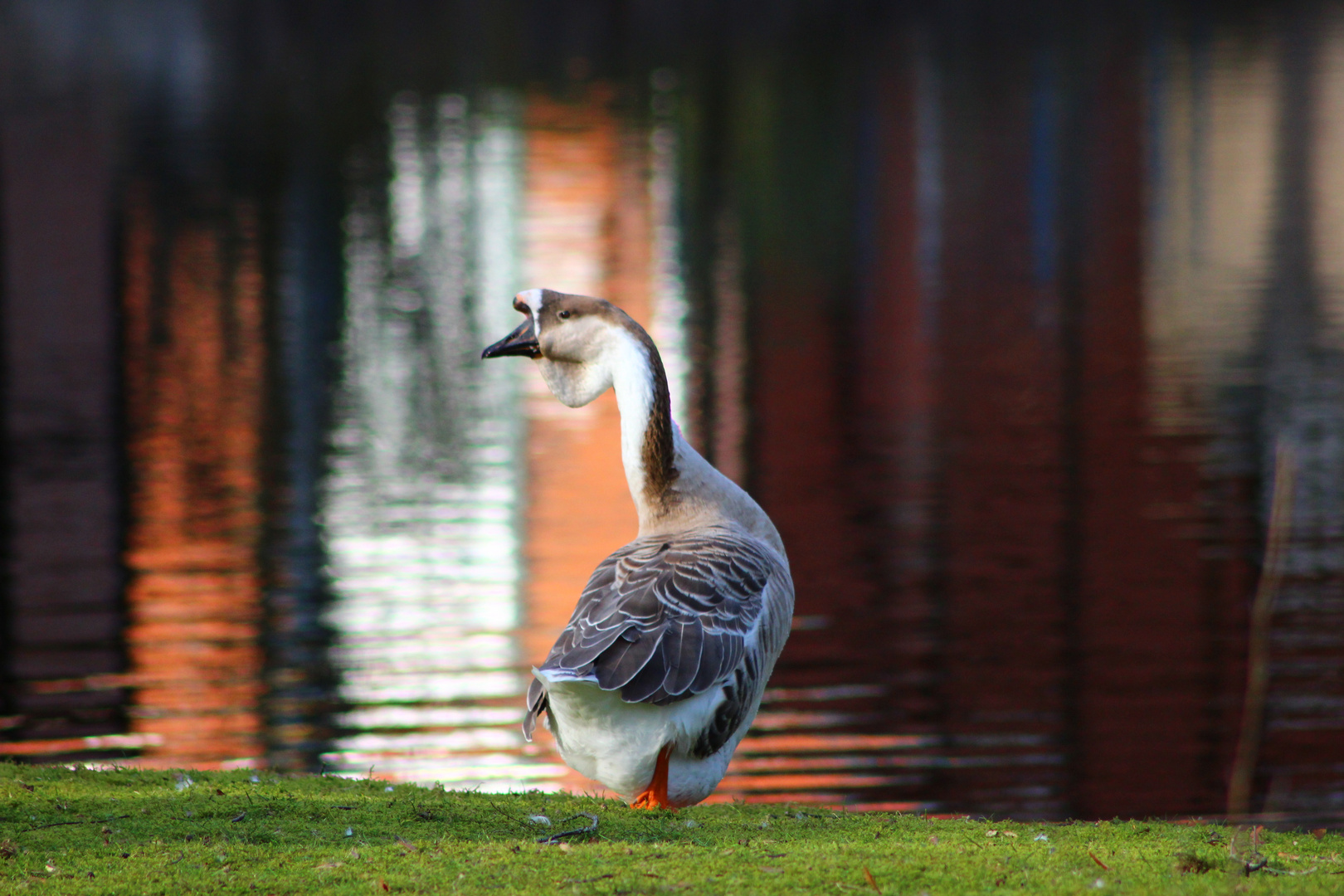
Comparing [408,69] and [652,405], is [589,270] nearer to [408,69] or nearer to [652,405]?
[652,405]

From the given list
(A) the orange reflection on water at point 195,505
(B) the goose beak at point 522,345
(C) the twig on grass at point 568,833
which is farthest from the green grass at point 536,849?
(A) the orange reflection on water at point 195,505

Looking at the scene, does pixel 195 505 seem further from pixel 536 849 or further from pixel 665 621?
pixel 536 849

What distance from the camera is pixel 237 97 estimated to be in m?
82.8

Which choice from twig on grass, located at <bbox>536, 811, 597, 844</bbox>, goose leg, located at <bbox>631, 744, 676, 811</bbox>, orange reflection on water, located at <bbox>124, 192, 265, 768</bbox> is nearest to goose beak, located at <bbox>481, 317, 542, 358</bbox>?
goose leg, located at <bbox>631, 744, 676, 811</bbox>

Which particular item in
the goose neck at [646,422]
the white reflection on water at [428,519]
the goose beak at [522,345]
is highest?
the goose beak at [522,345]

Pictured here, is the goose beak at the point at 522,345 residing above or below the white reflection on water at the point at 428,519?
above

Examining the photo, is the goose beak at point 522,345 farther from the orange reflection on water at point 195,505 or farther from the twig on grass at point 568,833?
the orange reflection on water at point 195,505

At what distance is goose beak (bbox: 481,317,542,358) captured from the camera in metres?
8.31

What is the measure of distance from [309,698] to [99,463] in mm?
10567

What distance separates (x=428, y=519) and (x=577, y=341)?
11.9 meters

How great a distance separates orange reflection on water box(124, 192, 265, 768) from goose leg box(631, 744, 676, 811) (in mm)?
5861

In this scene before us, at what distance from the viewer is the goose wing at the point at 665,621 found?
22.8 feet

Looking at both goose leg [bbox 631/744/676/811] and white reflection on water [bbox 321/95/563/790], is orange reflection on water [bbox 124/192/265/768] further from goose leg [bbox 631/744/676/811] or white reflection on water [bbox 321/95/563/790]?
goose leg [bbox 631/744/676/811]

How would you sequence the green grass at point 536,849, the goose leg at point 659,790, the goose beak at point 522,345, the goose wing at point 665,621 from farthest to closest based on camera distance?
the goose beak at point 522,345
the goose leg at point 659,790
the goose wing at point 665,621
the green grass at point 536,849
